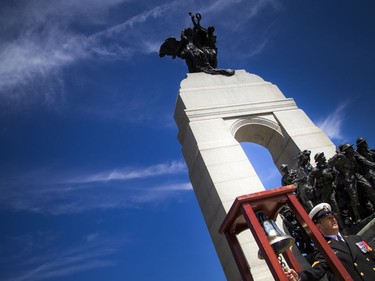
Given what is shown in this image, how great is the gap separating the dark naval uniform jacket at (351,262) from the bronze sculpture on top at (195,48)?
9.59m

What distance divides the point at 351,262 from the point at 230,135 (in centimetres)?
589

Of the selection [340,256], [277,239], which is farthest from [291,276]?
[340,256]

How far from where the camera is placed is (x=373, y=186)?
242 inches

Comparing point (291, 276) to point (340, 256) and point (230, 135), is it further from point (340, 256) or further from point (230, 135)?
point (230, 135)

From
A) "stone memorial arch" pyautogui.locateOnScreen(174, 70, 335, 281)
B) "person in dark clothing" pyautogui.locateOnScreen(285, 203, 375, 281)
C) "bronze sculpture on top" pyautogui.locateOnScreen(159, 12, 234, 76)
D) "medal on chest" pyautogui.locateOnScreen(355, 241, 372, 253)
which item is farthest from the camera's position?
"bronze sculpture on top" pyautogui.locateOnScreen(159, 12, 234, 76)

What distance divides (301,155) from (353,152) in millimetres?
1325

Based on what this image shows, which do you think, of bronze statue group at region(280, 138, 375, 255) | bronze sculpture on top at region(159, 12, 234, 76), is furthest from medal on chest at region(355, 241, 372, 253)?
bronze sculpture on top at region(159, 12, 234, 76)

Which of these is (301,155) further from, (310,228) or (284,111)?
(310,228)

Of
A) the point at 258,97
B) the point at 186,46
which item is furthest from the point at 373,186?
the point at 186,46

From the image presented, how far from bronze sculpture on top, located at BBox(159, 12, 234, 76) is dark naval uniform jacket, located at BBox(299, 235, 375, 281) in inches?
378

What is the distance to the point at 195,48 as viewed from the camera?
1289cm

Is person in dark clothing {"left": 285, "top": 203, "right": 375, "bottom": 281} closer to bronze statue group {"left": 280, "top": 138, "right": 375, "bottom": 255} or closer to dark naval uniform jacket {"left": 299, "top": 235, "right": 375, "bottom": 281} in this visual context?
dark naval uniform jacket {"left": 299, "top": 235, "right": 375, "bottom": 281}

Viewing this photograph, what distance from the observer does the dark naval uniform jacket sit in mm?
2881

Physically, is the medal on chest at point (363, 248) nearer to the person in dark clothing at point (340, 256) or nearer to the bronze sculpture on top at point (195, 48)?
the person in dark clothing at point (340, 256)
